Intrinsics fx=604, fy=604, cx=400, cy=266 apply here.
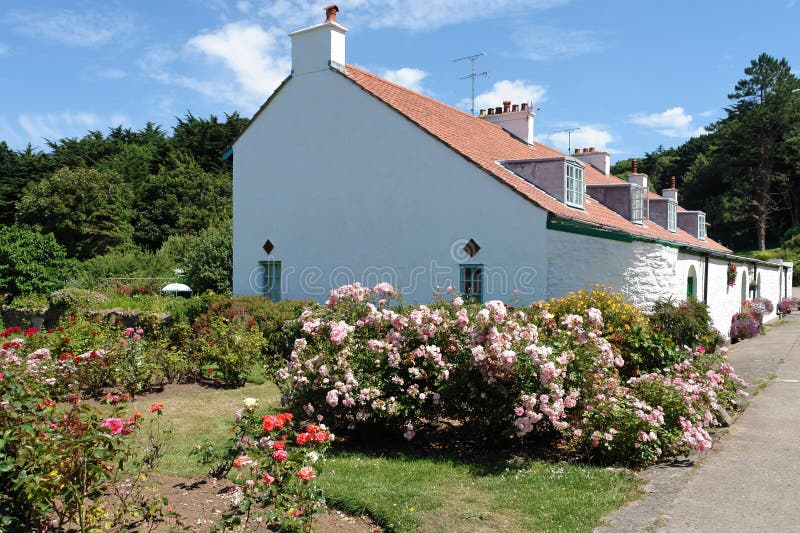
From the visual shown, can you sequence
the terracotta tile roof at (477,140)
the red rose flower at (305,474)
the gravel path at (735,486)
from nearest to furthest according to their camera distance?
the red rose flower at (305,474)
the gravel path at (735,486)
the terracotta tile roof at (477,140)

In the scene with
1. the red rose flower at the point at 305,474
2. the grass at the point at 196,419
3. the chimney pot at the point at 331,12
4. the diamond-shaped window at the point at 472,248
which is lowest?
the grass at the point at 196,419

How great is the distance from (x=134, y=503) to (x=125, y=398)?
853 millimetres

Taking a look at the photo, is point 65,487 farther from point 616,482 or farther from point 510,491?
point 616,482

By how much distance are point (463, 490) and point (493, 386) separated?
4.25 feet

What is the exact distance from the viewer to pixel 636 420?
6465mm

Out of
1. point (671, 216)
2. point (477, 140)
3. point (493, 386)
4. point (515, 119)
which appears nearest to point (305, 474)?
point (493, 386)

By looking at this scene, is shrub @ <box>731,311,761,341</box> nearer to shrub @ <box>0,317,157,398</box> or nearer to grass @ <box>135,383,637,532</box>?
grass @ <box>135,383,637,532</box>

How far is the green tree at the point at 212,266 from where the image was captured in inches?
947

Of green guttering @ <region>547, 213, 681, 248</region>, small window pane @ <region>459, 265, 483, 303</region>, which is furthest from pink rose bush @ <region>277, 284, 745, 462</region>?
small window pane @ <region>459, 265, 483, 303</region>

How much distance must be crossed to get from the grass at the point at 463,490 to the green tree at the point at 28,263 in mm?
22085

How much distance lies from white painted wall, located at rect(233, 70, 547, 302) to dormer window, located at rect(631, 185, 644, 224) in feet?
25.9

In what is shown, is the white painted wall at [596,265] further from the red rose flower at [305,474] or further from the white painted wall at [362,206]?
the red rose flower at [305,474]

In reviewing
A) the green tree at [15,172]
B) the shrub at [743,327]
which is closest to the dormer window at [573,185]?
the shrub at [743,327]

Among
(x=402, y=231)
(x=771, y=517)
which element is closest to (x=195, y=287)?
(x=402, y=231)
